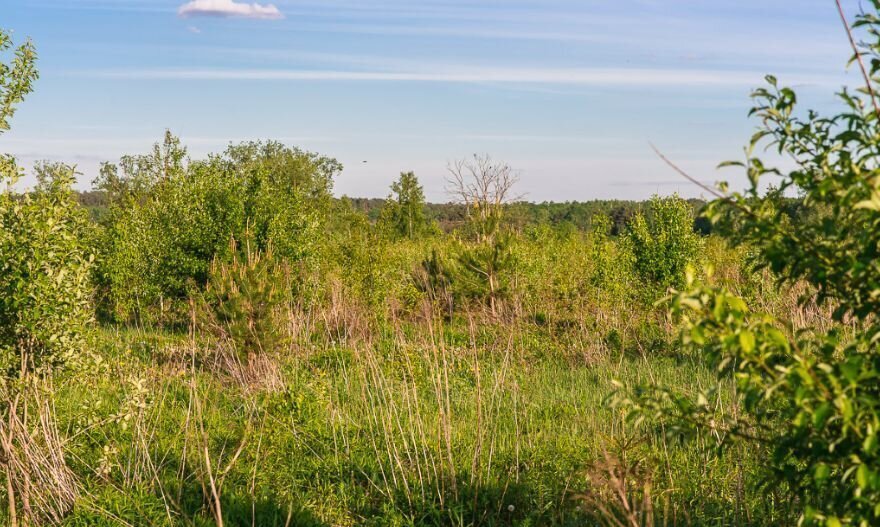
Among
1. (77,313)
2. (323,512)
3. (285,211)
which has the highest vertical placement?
(285,211)

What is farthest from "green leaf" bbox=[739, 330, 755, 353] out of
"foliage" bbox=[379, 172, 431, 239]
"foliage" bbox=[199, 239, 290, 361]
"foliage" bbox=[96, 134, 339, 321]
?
"foliage" bbox=[379, 172, 431, 239]

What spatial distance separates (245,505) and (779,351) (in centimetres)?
472

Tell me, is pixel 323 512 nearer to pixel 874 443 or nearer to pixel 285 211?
pixel 874 443

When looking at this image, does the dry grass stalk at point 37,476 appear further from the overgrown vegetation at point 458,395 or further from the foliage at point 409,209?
the foliage at point 409,209

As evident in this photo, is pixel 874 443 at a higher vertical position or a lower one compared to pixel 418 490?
higher

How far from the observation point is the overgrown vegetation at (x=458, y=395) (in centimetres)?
264

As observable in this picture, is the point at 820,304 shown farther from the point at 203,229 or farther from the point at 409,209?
the point at 409,209

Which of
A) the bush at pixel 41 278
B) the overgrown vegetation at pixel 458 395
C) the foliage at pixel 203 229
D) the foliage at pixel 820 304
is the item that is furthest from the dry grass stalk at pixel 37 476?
the foliage at pixel 203 229

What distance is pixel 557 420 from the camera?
8.83 metres

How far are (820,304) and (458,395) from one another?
7.77 metres

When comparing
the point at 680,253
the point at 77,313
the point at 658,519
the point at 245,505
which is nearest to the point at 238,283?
the point at 77,313

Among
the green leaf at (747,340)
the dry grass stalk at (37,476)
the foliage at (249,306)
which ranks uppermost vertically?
the green leaf at (747,340)

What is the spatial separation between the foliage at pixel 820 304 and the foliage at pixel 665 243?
14566mm

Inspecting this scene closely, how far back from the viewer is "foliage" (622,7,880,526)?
2.44 m
